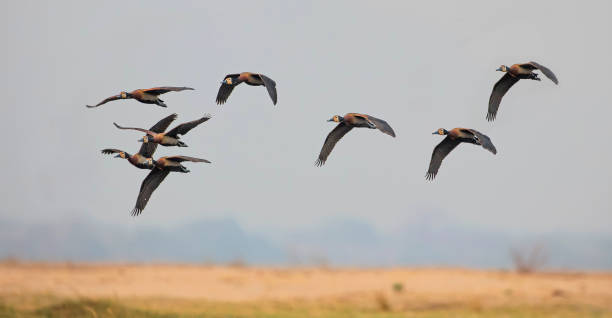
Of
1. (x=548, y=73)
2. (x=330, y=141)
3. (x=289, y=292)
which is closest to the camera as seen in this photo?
(x=548, y=73)

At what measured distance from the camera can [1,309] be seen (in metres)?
24.5

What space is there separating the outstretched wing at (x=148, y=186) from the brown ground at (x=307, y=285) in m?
12.4

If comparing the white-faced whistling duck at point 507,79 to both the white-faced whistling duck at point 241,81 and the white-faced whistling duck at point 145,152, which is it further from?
the white-faced whistling duck at point 145,152

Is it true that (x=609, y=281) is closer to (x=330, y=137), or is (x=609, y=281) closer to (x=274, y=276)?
(x=274, y=276)

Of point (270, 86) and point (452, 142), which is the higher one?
point (270, 86)

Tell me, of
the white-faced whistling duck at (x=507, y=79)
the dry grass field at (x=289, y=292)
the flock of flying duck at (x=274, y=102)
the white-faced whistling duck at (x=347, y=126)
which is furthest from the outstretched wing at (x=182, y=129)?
the dry grass field at (x=289, y=292)

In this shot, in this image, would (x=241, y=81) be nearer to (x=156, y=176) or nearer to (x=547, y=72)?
(x=156, y=176)

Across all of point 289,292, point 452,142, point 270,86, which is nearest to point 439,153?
point 452,142

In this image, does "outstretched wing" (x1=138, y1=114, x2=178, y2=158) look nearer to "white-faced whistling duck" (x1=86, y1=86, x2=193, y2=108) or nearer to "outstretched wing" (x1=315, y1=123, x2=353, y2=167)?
"white-faced whistling duck" (x1=86, y1=86, x2=193, y2=108)

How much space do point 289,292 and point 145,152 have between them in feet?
52.8

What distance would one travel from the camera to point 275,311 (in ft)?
89.2

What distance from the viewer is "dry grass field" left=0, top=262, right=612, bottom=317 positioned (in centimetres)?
2614

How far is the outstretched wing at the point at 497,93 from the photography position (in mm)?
15466

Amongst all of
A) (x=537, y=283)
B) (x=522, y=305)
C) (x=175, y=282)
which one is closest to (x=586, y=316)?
(x=522, y=305)
